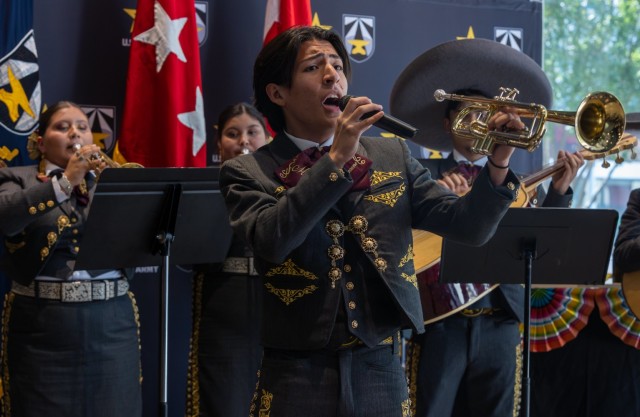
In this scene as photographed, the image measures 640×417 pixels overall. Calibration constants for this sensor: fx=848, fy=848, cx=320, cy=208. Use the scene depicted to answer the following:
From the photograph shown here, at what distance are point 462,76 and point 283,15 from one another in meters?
1.35

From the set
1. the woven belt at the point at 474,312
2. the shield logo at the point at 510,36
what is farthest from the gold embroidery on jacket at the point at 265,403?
the shield logo at the point at 510,36

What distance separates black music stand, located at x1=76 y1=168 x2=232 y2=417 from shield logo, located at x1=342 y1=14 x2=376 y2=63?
204 cm

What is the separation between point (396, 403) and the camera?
219cm

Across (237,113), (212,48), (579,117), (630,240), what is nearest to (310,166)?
(579,117)

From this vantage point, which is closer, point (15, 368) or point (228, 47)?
point (15, 368)

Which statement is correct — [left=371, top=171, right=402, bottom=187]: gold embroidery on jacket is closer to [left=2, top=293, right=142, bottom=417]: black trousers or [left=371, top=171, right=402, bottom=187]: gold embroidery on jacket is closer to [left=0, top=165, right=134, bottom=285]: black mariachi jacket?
[left=0, top=165, right=134, bottom=285]: black mariachi jacket

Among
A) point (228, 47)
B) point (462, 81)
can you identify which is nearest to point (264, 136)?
point (228, 47)

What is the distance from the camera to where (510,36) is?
19.0ft

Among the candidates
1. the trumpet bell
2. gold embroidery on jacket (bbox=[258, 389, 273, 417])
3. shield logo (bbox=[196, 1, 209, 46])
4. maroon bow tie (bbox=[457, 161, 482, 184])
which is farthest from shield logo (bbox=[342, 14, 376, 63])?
gold embroidery on jacket (bbox=[258, 389, 273, 417])

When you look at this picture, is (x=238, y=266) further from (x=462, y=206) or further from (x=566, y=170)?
(x=462, y=206)

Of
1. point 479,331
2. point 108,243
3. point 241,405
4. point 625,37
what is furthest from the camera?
point 625,37

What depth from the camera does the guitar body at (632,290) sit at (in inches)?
167

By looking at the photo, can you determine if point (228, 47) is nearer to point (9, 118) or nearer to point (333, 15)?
point (333, 15)

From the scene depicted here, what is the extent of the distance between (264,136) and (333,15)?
1.22 meters
